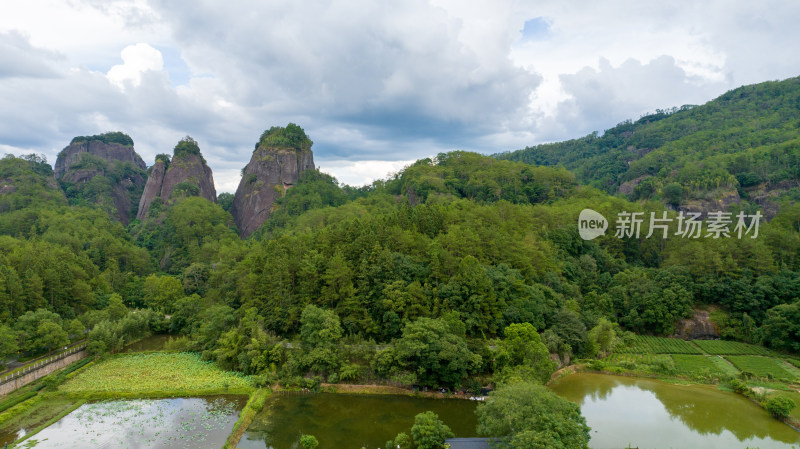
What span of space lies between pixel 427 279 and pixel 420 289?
1.56m

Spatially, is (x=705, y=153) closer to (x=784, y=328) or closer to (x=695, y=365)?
(x=784, y=328)

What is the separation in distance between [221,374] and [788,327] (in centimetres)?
3873

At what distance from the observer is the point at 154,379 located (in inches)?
1000

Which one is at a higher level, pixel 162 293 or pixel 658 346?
pixel 162 293

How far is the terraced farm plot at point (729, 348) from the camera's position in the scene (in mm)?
29219

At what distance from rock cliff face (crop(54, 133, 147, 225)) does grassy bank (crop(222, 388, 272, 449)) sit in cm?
6554

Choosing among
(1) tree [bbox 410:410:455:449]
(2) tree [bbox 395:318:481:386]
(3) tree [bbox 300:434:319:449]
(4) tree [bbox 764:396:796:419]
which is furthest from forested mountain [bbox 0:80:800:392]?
(4) tree [bbox 764:396:796:419]

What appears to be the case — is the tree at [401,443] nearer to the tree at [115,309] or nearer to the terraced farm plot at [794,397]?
the terraced farm plot at [794,397]

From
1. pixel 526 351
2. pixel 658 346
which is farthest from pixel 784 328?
pixel 526 351

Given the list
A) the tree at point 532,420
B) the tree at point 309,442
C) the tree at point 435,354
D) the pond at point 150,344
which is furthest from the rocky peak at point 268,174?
the tree at point 532,420

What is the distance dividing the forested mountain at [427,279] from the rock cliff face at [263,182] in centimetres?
1078

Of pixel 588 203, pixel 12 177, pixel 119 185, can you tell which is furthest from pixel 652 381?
pixel 119 185

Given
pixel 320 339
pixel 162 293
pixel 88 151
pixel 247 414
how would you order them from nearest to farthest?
pixel 247 414
pixel 320 339
pixel 162 293
pixel 88 151

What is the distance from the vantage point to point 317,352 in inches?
955
